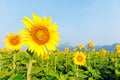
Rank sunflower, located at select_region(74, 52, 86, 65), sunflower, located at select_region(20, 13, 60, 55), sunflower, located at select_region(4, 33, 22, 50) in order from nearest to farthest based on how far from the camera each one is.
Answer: sunflower, located at select_region(20, 13, 60, 55) < sunflower, located at select_region(4, 33, 22, 50) < sunflower, located at select_region(74, 52, 86, 65)

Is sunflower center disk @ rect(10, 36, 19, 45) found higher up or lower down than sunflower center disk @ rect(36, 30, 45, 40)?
higher up

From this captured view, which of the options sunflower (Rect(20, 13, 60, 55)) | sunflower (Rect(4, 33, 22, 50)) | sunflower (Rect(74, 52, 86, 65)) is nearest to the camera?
sunflower (Rect(20, 13, 60, 55))

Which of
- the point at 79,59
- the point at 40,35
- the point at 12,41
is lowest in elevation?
the point at 40,35

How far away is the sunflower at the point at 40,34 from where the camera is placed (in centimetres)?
305

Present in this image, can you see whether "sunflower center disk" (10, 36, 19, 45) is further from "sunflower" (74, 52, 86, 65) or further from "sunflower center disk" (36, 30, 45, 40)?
"sunflower center disk" (36, 30, 45, 40)

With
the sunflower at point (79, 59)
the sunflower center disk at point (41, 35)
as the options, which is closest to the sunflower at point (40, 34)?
the sunflower center disk at point (41, 35)

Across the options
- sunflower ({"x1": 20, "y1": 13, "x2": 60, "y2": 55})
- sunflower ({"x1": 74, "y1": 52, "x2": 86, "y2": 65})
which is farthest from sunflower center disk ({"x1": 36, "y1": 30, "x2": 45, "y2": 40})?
sunflower ({"x1": 74, "y1": 52, "x2": 86, "y2": 65})

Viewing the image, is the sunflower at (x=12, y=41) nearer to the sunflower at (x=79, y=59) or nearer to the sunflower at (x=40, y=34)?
the sunflower at (x=79, y=59)

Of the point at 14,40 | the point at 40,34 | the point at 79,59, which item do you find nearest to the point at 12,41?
the point at 14,40

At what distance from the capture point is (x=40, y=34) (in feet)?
10.1

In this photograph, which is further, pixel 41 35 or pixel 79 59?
pixel 79 59

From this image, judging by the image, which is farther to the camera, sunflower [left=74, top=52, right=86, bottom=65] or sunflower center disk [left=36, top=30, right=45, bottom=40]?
sunflower [left=74, top=52, right=86, bottom=65]

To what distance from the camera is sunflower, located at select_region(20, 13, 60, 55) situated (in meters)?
3.05

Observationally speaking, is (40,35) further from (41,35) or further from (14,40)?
(14,40)
